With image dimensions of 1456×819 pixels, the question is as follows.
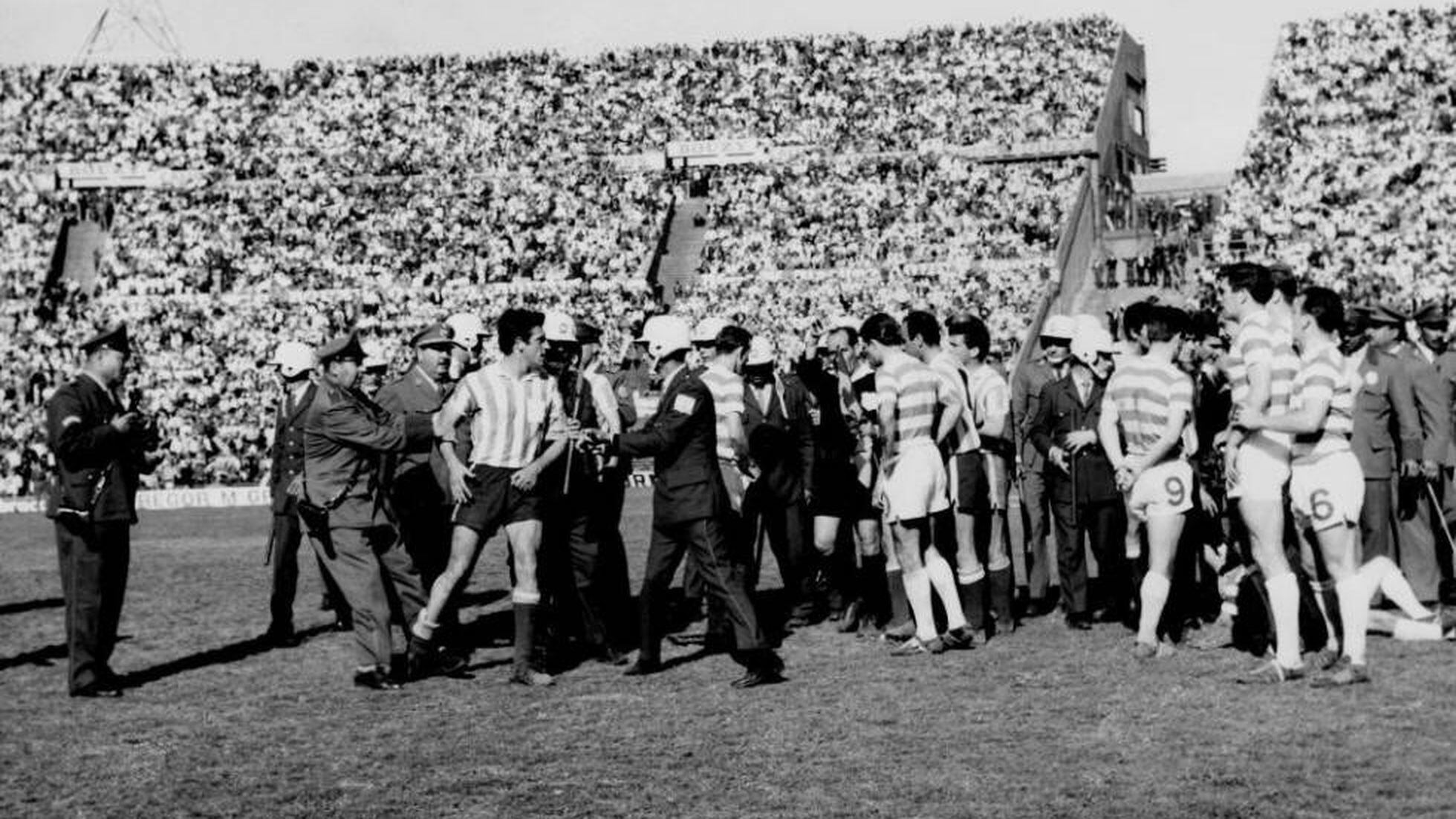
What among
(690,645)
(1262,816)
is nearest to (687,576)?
(690,645)

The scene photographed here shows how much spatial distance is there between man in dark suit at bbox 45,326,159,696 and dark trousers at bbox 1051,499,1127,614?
19.3 feet

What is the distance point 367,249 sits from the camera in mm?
38719

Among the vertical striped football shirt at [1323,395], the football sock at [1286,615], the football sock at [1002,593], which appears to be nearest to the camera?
the vertical striped football shirt at [1323,395]

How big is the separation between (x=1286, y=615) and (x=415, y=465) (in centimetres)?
588

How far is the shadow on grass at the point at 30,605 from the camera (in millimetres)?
15016

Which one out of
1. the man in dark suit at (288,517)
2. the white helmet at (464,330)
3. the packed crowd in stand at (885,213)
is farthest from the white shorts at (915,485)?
the packed crowd in stand at (885,213)

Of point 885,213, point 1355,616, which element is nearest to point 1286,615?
point 1355,616

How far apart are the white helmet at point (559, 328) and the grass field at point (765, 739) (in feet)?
6.76

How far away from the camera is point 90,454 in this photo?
10.1 m

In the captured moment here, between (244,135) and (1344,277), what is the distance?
2717 cm

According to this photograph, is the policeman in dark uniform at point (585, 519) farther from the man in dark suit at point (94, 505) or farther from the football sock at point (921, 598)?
the man in dark suit at point (94, 505)

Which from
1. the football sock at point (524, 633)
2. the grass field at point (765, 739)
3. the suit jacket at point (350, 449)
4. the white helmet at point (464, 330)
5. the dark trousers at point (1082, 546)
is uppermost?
the white helmet at point (464, 330)

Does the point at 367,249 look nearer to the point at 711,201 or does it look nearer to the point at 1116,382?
the point at 711,201

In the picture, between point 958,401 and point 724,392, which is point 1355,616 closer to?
point 958,401
